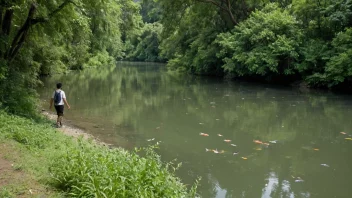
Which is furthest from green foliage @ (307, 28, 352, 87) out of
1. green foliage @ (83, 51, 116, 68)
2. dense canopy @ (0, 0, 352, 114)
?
green foliage @ (83, 51, 116, 68)

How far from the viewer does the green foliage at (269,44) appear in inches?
912

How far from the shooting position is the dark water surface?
7.28 m

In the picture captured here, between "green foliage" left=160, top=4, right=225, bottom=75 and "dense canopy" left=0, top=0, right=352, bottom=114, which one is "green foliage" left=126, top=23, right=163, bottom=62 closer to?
"green foliage" left=160, top=4, right=225, bottom=75

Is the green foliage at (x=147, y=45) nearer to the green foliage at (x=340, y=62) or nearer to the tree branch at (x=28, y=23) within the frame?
the green foliage at (x=340, y=62)

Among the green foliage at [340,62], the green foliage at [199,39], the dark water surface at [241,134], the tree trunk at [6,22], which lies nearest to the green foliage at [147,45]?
the green foliage at [199,39]

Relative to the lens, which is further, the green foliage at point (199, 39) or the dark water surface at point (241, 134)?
the green foliage at point (199, 39)

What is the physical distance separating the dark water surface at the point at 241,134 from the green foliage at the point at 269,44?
3.67 m

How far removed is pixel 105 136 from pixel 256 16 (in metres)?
18.4

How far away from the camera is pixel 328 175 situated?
25.0 feet

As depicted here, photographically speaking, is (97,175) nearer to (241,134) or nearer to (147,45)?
(241,134)

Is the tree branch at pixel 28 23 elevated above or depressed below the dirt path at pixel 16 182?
above

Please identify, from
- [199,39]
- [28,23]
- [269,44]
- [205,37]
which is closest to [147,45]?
[199,39]

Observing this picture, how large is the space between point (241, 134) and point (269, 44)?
46.2 ft

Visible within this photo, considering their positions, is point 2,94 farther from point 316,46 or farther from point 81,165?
point 316,46
